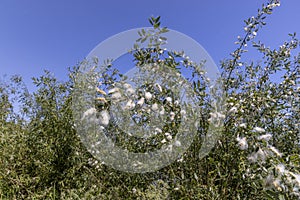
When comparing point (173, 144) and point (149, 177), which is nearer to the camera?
point (173, 144)

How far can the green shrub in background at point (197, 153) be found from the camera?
1396 millimetres

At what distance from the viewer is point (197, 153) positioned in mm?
1908

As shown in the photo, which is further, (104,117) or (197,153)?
(197,153)

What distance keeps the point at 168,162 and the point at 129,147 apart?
1.52ft

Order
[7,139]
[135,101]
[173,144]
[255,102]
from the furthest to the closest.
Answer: [7,139] < [173,144] < [255,102] < [135,101]

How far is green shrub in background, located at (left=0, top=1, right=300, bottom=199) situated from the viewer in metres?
1.40

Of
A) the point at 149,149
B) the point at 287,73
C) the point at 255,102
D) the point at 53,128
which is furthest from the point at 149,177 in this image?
the point at 287,73

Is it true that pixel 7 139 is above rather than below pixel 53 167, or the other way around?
above

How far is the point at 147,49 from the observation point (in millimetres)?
1866

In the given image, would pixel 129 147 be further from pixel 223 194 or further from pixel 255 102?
pixel 255 102

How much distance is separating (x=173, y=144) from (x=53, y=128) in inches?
65.5

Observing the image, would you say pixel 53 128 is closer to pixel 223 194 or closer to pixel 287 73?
pixel 223 194

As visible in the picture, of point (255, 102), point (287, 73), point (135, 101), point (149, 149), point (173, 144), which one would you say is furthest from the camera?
point (287, 73)

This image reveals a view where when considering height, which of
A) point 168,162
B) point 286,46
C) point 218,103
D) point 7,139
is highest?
point 286,46
